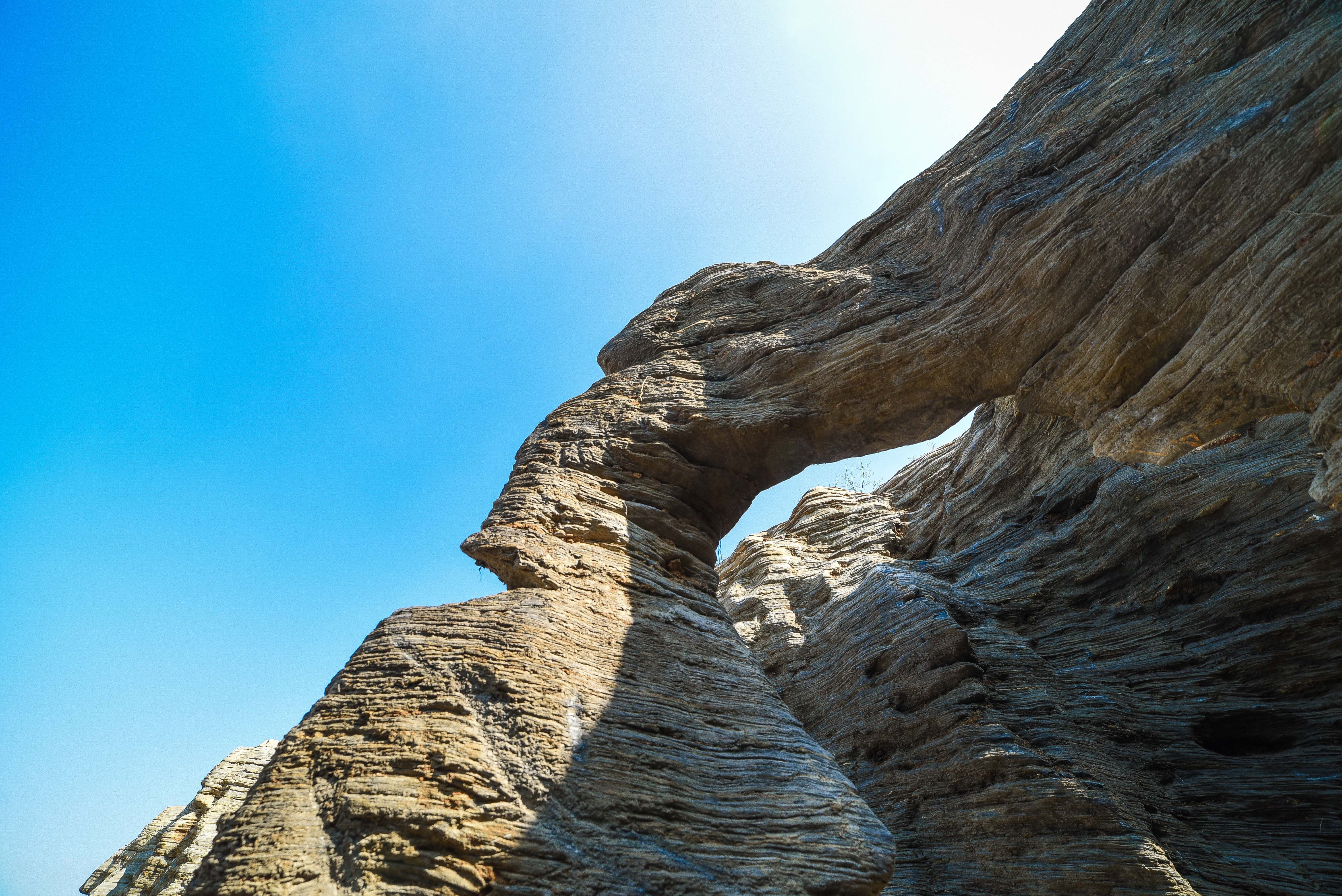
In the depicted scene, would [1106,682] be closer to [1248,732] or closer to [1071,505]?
[1248,732]

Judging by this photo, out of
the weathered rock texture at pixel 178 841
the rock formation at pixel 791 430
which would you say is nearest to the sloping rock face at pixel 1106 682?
the rock formation at pixel 791 430

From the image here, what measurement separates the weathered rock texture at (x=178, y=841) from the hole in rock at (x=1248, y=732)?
15850 mm

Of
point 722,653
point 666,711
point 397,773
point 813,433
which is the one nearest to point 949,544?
point 813,433

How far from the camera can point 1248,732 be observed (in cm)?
923

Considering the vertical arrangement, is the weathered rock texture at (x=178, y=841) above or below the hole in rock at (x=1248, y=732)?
above

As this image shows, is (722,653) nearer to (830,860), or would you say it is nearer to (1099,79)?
(830,860)

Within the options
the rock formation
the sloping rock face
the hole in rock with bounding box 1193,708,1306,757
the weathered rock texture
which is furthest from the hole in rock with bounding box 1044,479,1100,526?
the weathered rock texture

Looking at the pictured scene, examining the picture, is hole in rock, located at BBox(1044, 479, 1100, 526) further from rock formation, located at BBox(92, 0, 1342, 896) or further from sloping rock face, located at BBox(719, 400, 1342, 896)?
rock formation, located at BBox(92, 0, 1342, 896)

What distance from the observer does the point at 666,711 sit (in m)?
7.18

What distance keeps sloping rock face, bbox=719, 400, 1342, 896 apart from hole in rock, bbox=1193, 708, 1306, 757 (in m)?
0.03

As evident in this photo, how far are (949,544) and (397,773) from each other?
1287 cm

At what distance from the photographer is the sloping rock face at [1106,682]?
7953mm

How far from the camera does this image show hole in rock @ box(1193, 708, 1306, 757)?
29.1 feet

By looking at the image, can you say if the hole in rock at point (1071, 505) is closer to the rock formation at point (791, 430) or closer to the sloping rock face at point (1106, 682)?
the sloping rock face at point (1106, 682)
